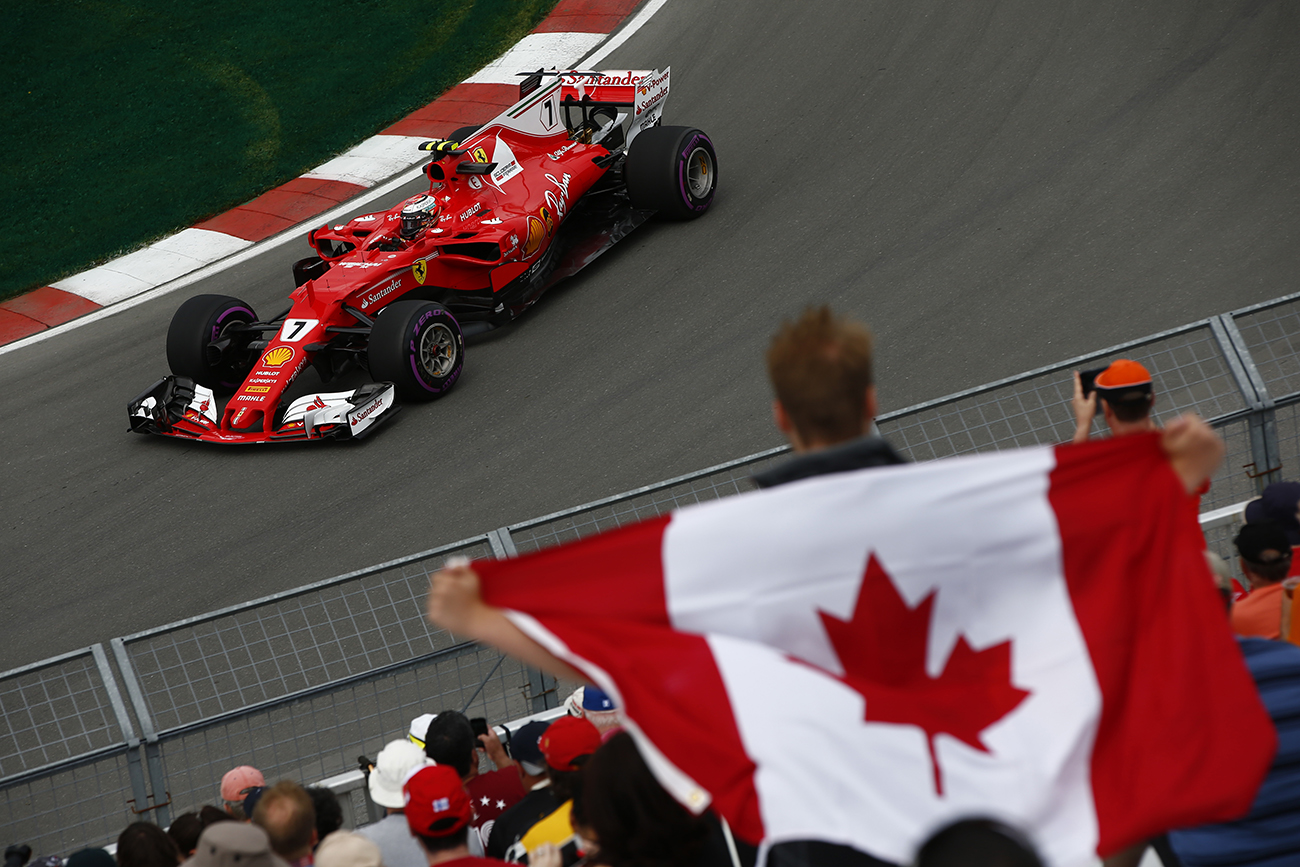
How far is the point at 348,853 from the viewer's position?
328 cm

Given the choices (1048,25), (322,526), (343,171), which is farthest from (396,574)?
(1048,25)

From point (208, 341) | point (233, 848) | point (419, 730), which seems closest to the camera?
point (233, 848)

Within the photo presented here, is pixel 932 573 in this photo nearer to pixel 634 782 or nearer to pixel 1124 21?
pixel 634 782

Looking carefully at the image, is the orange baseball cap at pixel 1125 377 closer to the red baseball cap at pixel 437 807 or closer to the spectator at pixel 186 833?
the red baseball cap at pixel 437 807

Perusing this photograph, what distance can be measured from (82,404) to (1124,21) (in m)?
11.0

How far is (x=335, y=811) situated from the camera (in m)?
4.19

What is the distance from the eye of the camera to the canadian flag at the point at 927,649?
2.42 metres

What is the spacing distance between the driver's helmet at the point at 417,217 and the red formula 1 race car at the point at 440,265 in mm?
12

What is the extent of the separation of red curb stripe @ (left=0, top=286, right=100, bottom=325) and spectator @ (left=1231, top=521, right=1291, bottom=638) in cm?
1146

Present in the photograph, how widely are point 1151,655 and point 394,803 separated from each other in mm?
2598

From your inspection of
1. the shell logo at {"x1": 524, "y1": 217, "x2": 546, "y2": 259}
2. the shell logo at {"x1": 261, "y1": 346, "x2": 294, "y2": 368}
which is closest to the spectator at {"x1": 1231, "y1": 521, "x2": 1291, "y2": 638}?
the shell logo at {"x1": 261, "y1": 346, "x2": 294, "y2": 368}

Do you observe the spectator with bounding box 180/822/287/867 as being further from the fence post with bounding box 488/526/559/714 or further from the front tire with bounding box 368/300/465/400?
the front tire with bounding box 368/300/465/400

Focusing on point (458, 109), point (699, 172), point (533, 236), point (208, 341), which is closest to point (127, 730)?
point (208, 341)

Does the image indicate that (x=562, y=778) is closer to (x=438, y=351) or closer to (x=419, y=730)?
(x=419, y=730)
